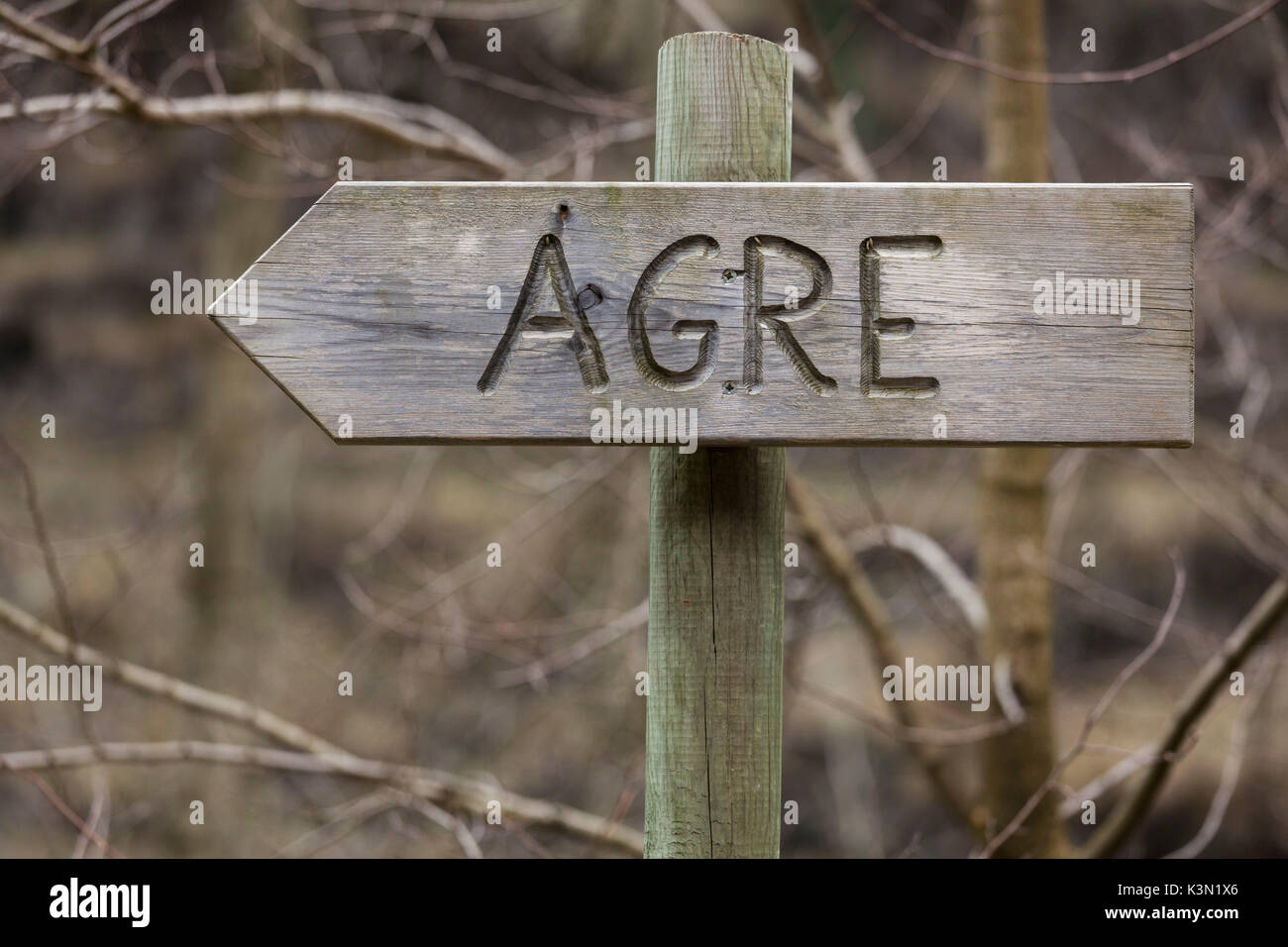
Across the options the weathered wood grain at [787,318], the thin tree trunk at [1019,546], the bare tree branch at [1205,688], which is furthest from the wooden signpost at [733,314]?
the thin tree trunk at [1019,546]

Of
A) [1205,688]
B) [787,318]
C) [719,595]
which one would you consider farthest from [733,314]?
[1205,688]

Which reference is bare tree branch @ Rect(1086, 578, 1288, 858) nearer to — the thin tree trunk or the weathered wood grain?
the thin tree trunk

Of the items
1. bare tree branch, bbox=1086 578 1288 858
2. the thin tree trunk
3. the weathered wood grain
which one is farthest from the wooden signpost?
the thin tree trunk

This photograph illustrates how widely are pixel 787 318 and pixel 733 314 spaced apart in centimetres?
5

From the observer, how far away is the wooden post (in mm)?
1060

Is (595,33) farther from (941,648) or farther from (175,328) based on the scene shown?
(941,648)

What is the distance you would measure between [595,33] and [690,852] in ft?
13.0

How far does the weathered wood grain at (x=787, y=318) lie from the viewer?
0.99 metres

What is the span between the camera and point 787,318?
1.00 m

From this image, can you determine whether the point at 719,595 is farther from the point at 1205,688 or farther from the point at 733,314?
the point at 1205,688

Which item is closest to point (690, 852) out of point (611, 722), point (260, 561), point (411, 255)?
point (411, 255)

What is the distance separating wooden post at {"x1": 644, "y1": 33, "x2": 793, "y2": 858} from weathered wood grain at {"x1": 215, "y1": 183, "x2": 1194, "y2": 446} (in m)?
0.09

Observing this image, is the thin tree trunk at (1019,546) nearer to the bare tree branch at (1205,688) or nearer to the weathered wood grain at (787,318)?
the bare tree branch at (1205,688)

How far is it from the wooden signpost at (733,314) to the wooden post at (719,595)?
0.29 ft
